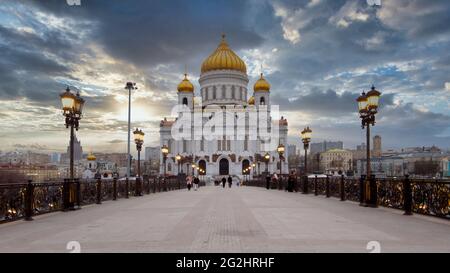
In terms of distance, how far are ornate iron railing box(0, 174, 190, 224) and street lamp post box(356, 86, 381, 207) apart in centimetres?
1111

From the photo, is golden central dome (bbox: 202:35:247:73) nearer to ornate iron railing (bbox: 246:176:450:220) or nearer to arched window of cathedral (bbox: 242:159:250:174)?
arched window of cathedral (bbox: 242:159:250:174)

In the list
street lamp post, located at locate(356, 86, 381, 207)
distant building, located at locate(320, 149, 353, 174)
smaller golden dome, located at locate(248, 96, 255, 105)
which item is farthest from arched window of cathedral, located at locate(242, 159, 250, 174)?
distant building, located at locate(320, 149, 353, 174)

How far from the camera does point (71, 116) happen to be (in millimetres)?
15859

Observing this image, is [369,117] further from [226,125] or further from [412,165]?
[412,165]

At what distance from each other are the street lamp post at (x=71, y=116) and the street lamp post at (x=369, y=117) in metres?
11.1

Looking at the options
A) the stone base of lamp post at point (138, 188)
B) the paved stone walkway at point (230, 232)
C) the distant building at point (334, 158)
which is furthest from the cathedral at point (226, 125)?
the distant building at point (334, 158)

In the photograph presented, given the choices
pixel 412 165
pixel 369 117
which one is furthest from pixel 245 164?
pixel 412 165

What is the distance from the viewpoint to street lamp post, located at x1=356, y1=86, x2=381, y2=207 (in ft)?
50.8

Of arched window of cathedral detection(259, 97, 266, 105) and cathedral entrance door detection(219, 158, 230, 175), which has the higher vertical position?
arched window of cathedral detection(259, 97, 266, 105)

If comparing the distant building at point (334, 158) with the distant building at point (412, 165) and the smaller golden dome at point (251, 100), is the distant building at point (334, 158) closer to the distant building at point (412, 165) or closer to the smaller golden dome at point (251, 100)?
the distant building at point (412, 165)

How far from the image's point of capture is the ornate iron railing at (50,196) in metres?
11.5

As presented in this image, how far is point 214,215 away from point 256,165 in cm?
6652
